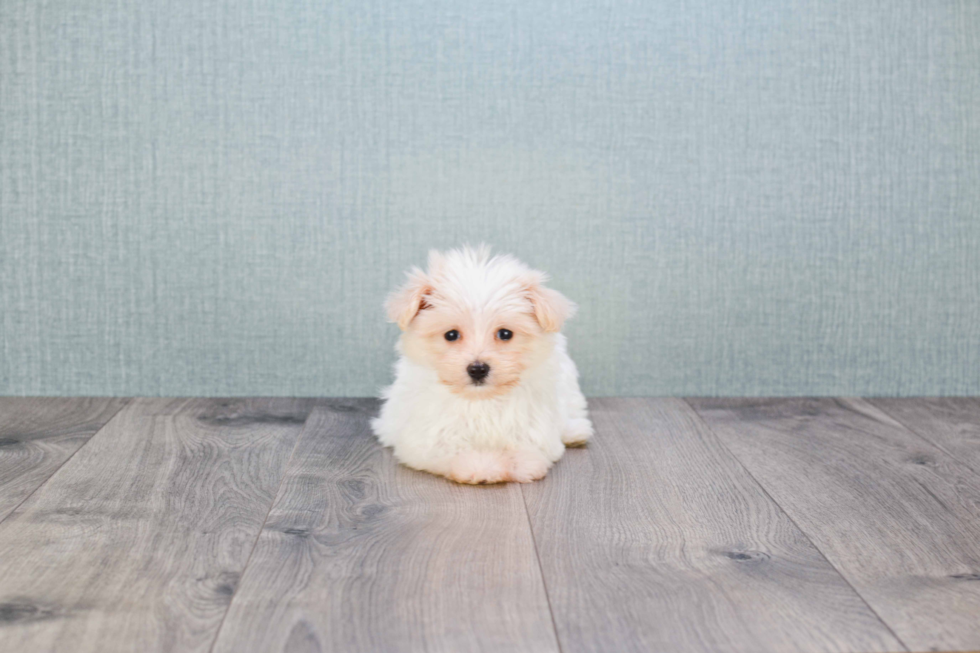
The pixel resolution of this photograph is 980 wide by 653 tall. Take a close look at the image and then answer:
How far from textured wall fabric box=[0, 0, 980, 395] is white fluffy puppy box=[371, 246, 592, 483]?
0.58 m

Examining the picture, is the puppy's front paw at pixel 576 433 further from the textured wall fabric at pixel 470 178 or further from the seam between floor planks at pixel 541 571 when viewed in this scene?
the textured wall fabric at pixel 470 178

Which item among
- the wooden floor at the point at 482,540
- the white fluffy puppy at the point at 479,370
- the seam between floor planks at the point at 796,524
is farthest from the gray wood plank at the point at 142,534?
the seam between floor planks at the point at 796,524

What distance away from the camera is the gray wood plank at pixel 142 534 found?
1238 millimetres

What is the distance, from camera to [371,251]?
249 cm

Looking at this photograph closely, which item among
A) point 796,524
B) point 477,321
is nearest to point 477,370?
point 477,321

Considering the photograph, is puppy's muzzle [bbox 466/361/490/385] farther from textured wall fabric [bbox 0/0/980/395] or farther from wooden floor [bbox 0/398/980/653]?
textured wall fabric [bbox 0/0/980/395]

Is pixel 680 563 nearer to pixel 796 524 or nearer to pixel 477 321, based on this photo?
pixel 796 524

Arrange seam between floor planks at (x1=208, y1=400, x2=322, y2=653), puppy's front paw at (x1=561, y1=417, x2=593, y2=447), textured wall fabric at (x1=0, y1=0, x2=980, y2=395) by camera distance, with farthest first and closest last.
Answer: textured wall fabric at (x1=0, y1=0, x2=980, y2=395) < puppy's front paw at (x1=561, y1=417, x2=593, y2=447) < seam between floor planks at (x1=208, y1=400, x2=322, y2=653)

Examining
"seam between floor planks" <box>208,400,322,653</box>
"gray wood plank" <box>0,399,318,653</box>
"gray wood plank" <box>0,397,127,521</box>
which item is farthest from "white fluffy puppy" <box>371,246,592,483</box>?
"gray wood plank" <box>0,397,127,521</box>

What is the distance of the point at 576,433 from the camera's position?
6.89 feet

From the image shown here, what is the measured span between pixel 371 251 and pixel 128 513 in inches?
42.2

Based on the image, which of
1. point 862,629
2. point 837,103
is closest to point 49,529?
point 862,629

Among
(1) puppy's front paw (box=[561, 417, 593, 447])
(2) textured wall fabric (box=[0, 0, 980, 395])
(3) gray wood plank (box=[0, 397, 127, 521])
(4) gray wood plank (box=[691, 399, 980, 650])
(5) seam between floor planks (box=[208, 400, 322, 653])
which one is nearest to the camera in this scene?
(5) seam between floor planks (box=[208, 400, 322, 653])

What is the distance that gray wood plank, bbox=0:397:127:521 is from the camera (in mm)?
1806
